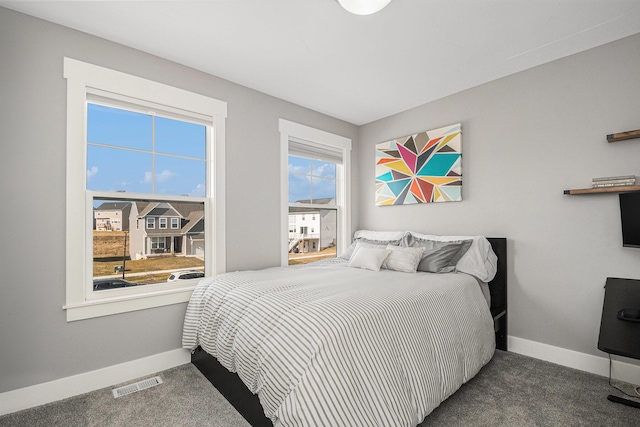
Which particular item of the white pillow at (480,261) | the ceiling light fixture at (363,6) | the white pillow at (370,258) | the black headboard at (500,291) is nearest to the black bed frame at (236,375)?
the black headboard at (500,291)

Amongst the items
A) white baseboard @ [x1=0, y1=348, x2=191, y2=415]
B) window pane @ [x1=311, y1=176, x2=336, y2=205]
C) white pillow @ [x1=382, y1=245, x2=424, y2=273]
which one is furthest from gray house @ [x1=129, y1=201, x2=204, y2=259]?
white pillow @ [x1=382, y1=245, x2=424, y2=273]

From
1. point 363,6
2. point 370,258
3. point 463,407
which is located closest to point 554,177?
point 370,258

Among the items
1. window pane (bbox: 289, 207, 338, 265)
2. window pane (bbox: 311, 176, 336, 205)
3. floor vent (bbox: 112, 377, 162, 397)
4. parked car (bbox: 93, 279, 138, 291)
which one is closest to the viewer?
floor vent (bbox: 112, 377, 162, 397)

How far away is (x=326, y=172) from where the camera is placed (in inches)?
155

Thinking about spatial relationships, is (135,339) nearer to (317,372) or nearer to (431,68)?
(317,372)

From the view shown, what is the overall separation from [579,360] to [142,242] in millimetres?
3712

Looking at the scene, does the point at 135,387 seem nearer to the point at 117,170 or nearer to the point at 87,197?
the point at 87,197

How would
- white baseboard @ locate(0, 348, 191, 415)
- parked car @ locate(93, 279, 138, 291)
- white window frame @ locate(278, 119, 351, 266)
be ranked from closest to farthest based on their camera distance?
1. white baseboard @ locate(0, 348, 191, 415)
2. parked car @ locate(93, 279, 138, 291)
3. white window frame @ locate(278, 119, 351, 266)

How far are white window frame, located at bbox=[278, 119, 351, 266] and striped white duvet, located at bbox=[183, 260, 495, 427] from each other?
103 centimetres

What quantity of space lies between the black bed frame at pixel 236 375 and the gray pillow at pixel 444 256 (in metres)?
0.33

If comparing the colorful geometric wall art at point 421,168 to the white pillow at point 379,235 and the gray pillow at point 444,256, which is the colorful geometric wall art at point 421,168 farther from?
the gray pillow at point 444,256

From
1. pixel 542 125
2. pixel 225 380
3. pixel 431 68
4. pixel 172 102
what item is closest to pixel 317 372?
pixel 225 380

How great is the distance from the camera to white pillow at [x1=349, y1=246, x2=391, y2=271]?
2832 mm

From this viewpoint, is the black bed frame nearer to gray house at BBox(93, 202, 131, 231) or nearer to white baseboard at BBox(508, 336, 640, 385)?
white baseboard at BBox(508, 336, 640, 385)
